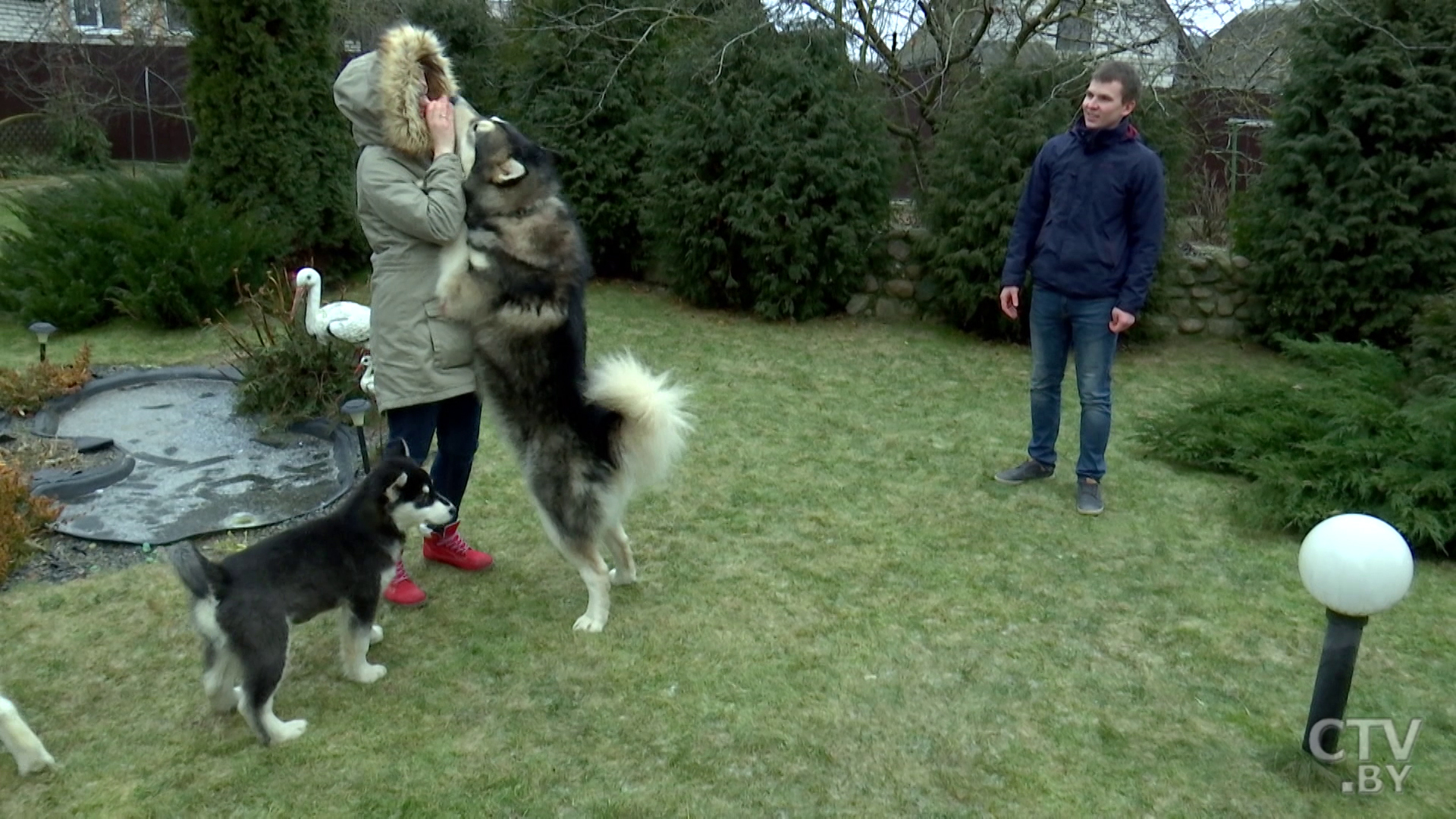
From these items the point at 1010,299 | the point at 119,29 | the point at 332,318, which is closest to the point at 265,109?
the point at 332,318

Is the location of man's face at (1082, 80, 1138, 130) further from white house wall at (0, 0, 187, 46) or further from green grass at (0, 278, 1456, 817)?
white house wall at (0, 0, 187, 46)

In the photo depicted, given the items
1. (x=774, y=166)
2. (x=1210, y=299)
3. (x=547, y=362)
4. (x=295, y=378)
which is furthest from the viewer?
(x=1210, y=299)

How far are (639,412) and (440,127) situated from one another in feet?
3.86

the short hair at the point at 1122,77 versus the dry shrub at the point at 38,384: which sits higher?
the short hair at the point at 1122,77

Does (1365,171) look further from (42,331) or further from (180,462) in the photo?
(42,331)

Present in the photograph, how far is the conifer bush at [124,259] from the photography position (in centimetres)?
773

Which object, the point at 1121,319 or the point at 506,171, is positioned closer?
the point at 506,171

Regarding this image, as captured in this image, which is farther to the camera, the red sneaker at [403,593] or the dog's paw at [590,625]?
the red sneaker at [403,593]

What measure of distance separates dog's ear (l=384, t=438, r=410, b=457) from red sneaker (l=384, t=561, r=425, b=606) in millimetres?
511

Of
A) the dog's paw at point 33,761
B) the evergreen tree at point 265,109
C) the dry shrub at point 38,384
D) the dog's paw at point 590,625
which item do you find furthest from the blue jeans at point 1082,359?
the evergreen tree at point 265,109

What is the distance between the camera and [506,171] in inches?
136

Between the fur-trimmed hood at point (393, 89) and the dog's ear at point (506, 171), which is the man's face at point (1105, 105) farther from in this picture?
the fur-trimmed hood at point (393, 89)

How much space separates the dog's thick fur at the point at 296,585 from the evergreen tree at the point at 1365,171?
717 centimetres

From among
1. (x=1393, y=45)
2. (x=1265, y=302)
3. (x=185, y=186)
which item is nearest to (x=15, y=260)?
(x=185, y=186)
